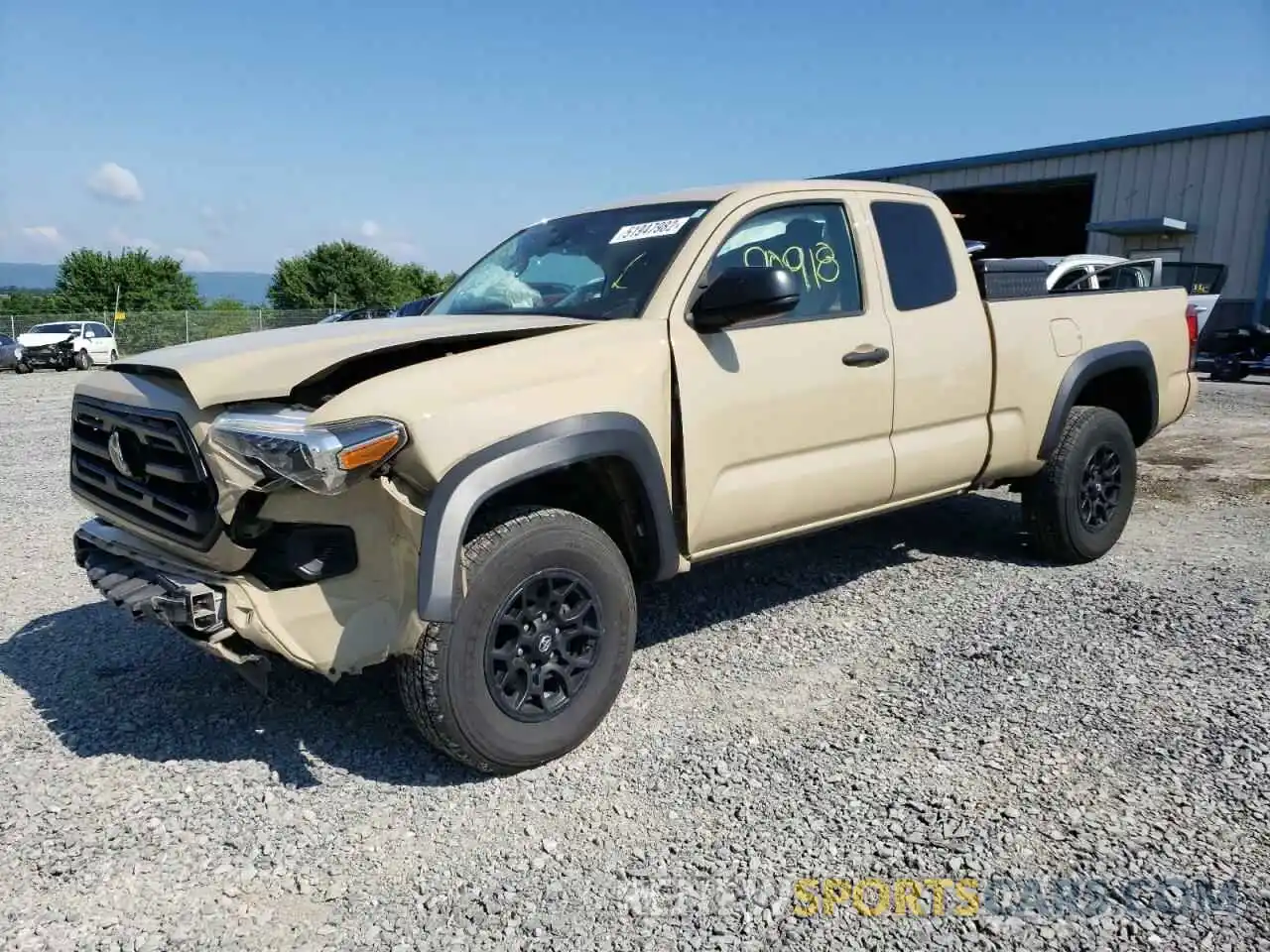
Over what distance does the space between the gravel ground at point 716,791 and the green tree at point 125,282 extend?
5363cm

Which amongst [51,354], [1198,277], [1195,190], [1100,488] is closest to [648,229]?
[1100,488]

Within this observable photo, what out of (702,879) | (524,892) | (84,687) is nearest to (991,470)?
(702,879)

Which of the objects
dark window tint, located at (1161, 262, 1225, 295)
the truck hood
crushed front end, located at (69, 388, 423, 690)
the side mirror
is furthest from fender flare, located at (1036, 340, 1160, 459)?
dark window tint, located at (1161, 262, 1225, 295)

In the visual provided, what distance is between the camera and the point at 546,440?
2924 mm

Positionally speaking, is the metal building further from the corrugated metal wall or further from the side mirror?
the side mirror

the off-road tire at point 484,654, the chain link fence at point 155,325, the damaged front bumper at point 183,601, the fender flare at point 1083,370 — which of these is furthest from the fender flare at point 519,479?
the chain link fence at point 155,325

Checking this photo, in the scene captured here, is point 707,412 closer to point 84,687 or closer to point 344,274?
point 84,687

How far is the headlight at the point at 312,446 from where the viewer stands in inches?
101

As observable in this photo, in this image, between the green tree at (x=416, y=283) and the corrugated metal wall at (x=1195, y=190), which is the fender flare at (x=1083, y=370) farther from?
the green tree at (x=416, y=283)

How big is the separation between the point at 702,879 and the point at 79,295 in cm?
5798

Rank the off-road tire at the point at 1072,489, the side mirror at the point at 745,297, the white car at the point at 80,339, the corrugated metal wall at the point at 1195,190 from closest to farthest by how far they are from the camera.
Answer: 1. the side mirror at the point at 745,297
2. the off-road tire at the point at 1072,489
3. the corrugated metal wall at the point at 1195,190
4. the white car at the point at 80,339

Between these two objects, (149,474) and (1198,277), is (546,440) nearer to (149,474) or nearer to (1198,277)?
(149,474)

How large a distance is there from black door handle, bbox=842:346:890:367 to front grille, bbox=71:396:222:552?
2.43 meters

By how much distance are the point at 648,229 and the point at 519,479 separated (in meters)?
1.46
